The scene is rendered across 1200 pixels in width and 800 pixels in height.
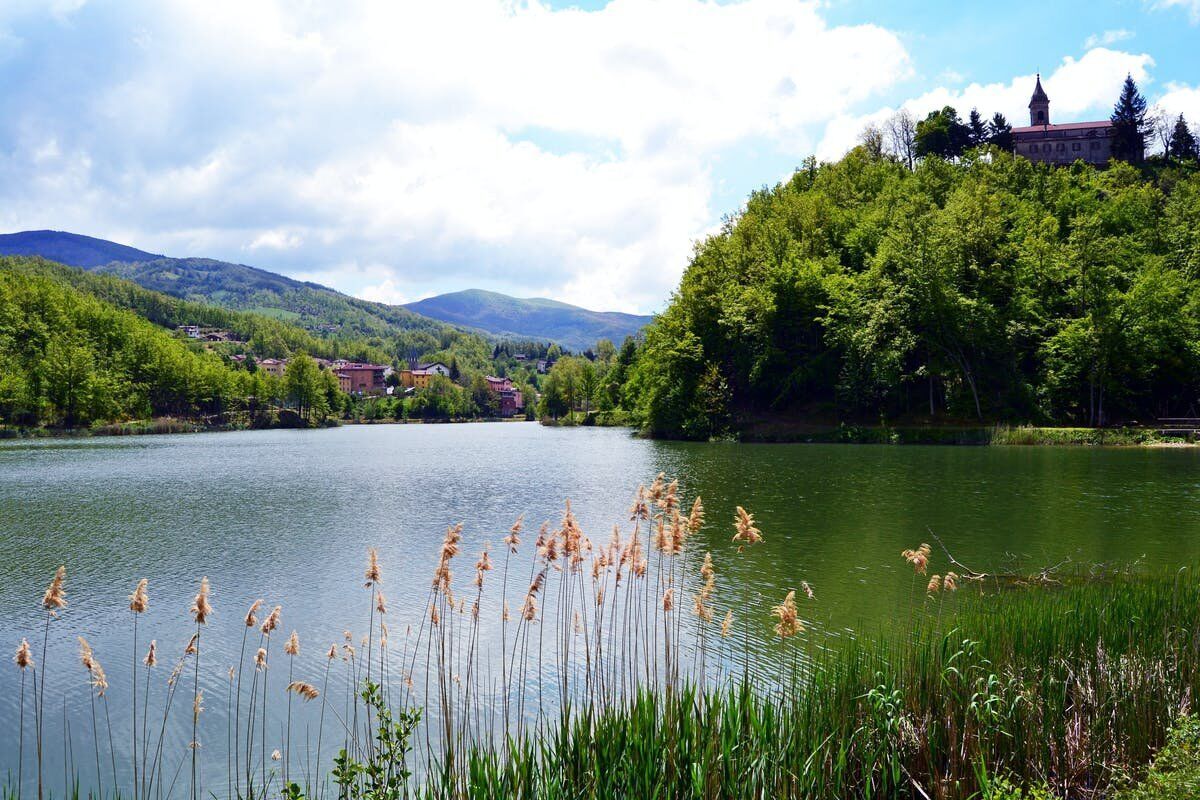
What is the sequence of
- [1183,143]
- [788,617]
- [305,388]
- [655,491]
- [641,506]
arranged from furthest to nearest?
1. [305,388]
2. [1183,143]
3. [641,506]
4. [655,491]
5. [788,617]

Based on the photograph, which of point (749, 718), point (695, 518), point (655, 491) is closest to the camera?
point (749, 718)

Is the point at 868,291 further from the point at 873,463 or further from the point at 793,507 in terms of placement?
the point at 793,507

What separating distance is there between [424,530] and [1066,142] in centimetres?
12730

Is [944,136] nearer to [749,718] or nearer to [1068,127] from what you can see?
[1068,127]

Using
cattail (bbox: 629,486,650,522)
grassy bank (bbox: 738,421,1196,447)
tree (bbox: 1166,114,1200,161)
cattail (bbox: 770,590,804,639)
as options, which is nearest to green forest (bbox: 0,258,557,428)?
grassy bank (bbox: 738,421,1196,447)

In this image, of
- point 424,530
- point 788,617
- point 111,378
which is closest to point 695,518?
point 788,617

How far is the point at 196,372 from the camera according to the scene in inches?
4727

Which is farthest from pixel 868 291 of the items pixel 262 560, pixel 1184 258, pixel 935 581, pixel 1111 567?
pixel 935 581

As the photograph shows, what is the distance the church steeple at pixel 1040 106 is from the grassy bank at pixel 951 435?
91655mm

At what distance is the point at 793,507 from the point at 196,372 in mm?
117858

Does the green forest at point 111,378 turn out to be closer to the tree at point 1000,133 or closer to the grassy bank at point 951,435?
the grassy bank at point 951,435

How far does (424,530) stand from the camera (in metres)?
22.7

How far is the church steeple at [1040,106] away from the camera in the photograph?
402 ft

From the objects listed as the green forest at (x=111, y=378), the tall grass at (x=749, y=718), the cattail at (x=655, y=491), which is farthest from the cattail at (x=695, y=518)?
the green forest at (x=111, y=378)
